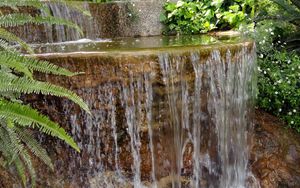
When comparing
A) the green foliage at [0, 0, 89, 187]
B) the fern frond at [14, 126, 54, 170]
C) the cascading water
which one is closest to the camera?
the green foliage at [0, 0, 89, 187]

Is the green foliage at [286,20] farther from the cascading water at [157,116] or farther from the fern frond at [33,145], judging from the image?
the fern frond at [33,145]

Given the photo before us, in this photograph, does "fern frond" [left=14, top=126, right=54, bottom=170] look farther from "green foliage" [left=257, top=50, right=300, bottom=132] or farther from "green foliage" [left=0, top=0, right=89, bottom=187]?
"green foliage" [left=257, top=50, right=300, bottom=132]

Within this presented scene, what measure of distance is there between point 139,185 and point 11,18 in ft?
6.05

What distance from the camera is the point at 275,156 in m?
4.16

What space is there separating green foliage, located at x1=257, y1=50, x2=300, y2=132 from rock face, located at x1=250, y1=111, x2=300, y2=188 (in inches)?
7.5

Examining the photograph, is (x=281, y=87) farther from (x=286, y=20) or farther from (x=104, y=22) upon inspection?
(x=104, y=22)

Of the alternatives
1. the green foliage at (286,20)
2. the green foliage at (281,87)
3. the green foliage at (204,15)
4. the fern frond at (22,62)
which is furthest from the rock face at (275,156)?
the fern frond at (22,62)

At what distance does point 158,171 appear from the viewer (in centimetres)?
373

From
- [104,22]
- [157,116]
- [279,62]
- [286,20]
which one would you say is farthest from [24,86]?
[286,20]

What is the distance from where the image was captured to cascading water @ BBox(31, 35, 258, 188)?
11.1 ft

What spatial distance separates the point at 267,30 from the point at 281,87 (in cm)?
90

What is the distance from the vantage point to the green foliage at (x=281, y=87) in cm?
439

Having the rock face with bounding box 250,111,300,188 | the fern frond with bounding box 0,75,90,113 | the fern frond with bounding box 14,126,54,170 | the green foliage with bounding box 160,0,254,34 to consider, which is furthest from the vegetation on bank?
the fern frond with bounding box 0,75,90,113

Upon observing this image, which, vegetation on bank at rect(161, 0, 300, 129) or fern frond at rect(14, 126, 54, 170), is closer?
fern frond at rect(14, 126, 54, 170)
